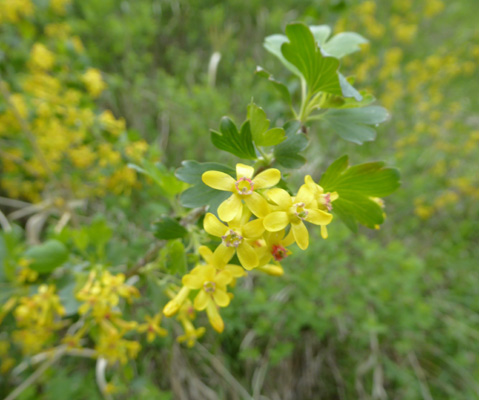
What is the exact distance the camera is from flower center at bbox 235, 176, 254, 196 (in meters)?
0.40

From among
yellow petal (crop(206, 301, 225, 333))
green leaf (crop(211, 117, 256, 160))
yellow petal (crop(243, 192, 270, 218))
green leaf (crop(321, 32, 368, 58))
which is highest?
green leaf (crop(321, 32, 368, 58))

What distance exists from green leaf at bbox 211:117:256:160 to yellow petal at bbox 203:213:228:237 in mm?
120

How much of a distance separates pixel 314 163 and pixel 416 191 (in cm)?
81

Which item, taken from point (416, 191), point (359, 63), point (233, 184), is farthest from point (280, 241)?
point (359, 63)

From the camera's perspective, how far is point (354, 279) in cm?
136

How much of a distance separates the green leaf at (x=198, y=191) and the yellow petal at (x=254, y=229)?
7 cm

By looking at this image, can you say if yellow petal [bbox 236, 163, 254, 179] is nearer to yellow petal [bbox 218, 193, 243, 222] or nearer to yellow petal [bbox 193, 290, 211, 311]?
yellow petal [bbox 218, 193, 243, 222]

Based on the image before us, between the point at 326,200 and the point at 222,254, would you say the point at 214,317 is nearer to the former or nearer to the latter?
the point at 222,254

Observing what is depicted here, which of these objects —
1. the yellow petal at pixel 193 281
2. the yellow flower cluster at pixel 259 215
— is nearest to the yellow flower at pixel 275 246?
the yellow flower cluster at pixel 259 215

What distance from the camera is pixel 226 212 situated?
15.5 inches

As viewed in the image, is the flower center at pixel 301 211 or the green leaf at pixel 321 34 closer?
the flower center at pixel 301 211

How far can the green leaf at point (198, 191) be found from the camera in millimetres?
445

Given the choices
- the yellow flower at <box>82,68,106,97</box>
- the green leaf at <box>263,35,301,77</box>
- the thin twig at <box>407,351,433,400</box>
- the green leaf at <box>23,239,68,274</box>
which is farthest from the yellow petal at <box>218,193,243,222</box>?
the thin twig at <box>407,351,433,400</box>

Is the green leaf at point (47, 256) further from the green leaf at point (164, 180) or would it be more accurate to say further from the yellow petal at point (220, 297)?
the yellow petal at point (220, 297)
